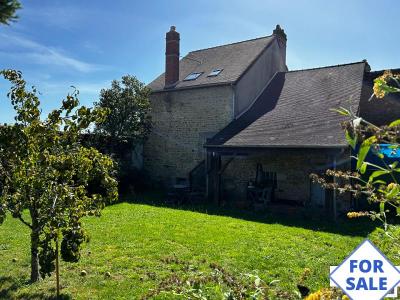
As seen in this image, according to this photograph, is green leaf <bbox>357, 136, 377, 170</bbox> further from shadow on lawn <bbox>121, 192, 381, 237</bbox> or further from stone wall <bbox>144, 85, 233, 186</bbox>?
stone wall <bbox>144, 85, 233, 186</bbox>

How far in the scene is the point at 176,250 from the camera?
25.2ft

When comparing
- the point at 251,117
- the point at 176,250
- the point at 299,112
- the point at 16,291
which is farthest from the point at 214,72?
the point at 16,291

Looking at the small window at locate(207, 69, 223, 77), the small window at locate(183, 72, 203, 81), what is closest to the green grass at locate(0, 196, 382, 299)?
the small window at locate(207, 69, 223, 77)

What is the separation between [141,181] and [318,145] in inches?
376

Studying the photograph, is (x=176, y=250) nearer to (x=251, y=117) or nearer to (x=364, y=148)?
(x=364, y=148)

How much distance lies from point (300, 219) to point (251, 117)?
5.85 m

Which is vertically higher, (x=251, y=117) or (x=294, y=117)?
(x=251, y=117)

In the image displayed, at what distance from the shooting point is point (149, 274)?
619cm

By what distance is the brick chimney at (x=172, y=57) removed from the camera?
1875 centimetres

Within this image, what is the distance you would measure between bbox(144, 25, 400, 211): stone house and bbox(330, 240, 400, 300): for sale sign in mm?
9825

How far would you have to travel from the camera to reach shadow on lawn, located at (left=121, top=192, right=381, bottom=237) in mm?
9961

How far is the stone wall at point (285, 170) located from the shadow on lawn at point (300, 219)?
5.50 feet

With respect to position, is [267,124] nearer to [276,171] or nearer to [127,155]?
[276,171]

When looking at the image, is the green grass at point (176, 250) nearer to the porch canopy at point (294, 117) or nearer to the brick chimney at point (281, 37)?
the porch canopy at point (294, 117)
